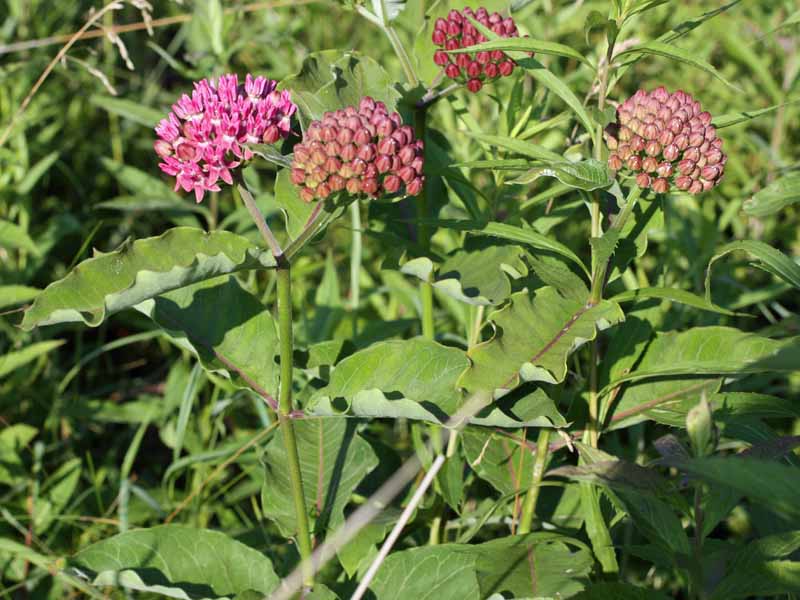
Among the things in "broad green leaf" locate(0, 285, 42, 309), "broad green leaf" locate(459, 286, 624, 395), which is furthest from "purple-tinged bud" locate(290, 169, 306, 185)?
"broad green leaf" locate(0, 285, 42, 309)

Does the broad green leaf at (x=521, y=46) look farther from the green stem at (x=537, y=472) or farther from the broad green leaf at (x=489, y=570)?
the broad green leaf at (x=489, y=570)

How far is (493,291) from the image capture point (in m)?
2.06

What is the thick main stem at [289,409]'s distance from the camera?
5.97ft

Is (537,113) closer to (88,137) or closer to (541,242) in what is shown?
(541,242)

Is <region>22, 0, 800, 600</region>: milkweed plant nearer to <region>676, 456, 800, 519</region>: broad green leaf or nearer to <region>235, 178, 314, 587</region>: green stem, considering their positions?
<region>235, 178, 314, 587</region>: green stem

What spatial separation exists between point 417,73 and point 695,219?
5.07 ft

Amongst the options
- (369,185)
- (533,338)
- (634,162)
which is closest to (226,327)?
(369,185)

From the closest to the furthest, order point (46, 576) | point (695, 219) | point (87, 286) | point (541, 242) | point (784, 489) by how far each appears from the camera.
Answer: point (784, 489) < point (87, 286) < point (541, 242) < point (46, 576) < point (695, 219)

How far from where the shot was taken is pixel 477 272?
2.18 meters

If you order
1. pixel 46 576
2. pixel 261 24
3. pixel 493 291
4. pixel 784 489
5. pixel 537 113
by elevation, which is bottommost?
pixel 46 576

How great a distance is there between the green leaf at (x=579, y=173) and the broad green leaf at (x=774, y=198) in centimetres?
37

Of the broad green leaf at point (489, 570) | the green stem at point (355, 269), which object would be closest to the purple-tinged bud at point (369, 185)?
the broad green leaf at point (489, 570)

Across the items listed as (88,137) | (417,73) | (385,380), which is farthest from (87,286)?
(88,137)

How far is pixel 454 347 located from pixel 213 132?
2.37ft
